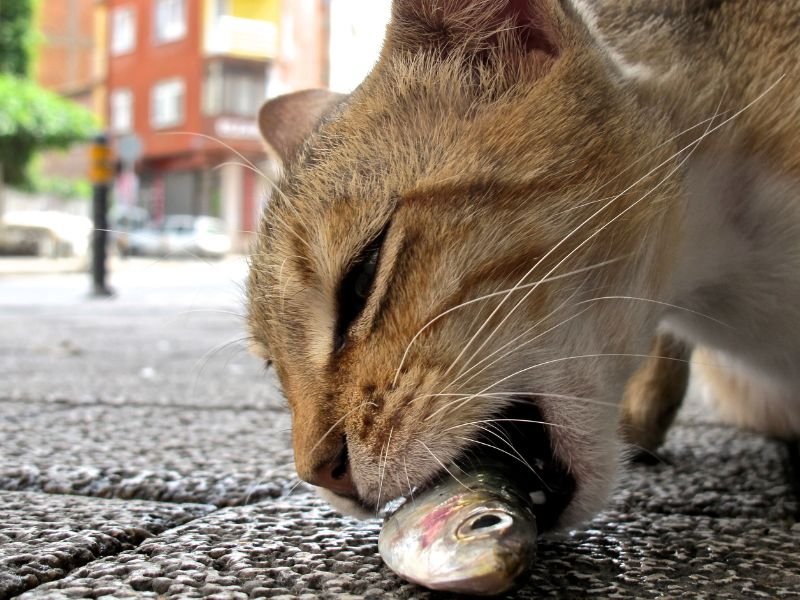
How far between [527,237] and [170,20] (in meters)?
30.3

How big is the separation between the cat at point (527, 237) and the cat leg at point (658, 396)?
0.61ft

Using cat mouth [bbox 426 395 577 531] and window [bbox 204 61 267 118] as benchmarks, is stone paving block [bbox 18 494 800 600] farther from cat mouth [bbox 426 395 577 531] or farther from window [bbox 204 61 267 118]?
window [bbox 204 61 267 118]

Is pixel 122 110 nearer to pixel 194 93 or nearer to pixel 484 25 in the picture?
pixel 194 93

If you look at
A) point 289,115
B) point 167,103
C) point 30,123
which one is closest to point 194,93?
point 167,103

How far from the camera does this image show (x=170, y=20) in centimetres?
2923

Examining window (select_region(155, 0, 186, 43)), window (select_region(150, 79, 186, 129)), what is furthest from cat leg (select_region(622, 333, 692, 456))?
window (select_region(155, 0, 186, 43))

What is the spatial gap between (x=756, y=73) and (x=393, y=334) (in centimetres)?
93

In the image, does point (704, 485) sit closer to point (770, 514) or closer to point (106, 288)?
point (770, 514)

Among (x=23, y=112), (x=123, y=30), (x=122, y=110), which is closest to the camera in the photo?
(x=23, y=112)

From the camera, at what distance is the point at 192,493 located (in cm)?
173

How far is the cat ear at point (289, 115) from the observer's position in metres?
2.41

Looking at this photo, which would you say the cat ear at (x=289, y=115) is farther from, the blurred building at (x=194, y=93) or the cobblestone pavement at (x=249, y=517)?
the blurred building at (x=194, y=93)

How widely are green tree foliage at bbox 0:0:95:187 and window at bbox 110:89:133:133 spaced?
7.01 meters

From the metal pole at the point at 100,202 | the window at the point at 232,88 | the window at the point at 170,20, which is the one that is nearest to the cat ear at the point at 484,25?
the metal pole at the point at 100,202
